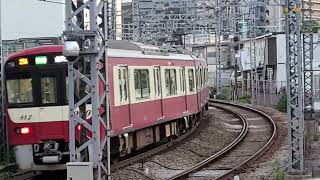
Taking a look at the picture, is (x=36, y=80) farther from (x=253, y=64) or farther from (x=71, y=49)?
(x=253, y=64)

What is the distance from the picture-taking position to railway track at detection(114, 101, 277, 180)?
42.7 ft

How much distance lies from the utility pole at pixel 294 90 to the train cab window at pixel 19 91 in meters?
5.05

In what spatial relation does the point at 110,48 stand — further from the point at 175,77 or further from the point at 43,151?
the point at 175,77

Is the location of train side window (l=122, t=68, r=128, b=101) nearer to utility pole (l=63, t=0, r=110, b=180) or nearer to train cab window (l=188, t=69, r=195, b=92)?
utility pole (l=63, t=0, r=110, b=180)

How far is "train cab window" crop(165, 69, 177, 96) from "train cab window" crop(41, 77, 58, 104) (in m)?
6.31

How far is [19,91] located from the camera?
12.1 metres

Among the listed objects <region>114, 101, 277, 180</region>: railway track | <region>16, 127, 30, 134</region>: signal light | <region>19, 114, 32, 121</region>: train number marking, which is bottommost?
<region>114, 101, 277, 180</region>: railway track

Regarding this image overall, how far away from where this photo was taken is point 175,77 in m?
19.1

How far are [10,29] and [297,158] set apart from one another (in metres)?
22.5

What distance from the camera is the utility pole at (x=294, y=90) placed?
1229 centimetres

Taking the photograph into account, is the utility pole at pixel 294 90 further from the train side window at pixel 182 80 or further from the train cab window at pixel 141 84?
the train side window at pixel 182 80

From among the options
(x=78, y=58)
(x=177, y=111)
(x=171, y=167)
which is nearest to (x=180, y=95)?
(x=177, y=111)

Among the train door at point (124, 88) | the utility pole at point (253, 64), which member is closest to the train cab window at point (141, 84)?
the train door at point (124, 88)

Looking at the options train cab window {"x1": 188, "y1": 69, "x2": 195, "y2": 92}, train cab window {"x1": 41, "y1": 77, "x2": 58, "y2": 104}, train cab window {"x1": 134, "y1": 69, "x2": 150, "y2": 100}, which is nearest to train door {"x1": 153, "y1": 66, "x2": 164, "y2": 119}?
train cab window {"x1": 134, "y1": 69, "x2": 150, "y2": 100}
